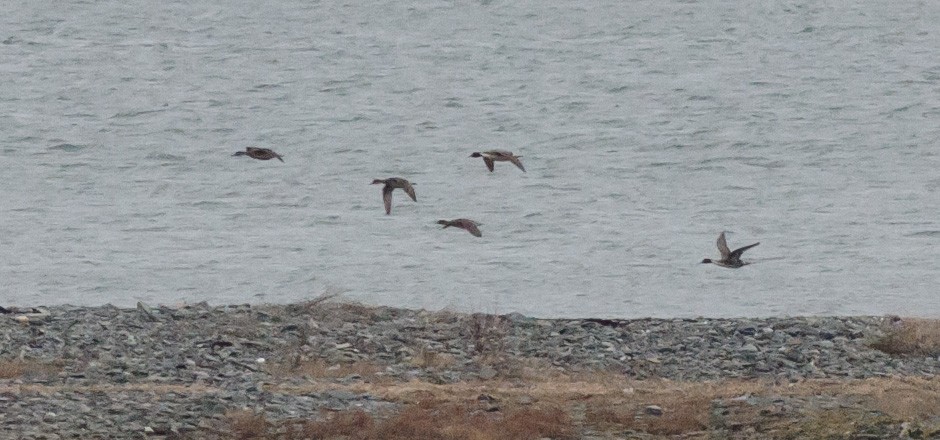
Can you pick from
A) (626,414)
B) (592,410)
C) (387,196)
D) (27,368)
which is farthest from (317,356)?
(626,414)

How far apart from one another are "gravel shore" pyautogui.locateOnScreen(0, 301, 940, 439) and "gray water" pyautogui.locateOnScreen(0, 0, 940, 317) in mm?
5478

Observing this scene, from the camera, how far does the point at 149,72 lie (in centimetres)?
5816

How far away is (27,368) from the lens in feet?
59.3

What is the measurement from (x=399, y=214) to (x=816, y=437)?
23.3m

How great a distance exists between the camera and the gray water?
3044 cm

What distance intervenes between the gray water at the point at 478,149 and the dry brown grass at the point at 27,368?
906cm

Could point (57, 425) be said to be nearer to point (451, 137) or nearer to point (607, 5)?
point (451, 137)

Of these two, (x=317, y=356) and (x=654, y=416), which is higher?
(x=654, y=416)

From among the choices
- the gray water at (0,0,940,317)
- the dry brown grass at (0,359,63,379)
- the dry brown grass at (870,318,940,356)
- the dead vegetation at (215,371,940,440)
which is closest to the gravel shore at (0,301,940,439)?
the dry brown grass at (0,359,63,379)

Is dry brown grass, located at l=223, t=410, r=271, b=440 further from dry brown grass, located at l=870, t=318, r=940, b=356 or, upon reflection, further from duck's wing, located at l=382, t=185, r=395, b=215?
dry brown grass, located at l=870, t=318, r=940, b=356

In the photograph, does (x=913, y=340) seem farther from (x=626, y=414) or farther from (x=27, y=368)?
(x=27, y=368)

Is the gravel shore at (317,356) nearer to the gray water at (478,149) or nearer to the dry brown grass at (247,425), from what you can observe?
the dry brown grass at (247,425)

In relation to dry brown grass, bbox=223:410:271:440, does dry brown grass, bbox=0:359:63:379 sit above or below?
below

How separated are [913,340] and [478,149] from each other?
28.1 metres
